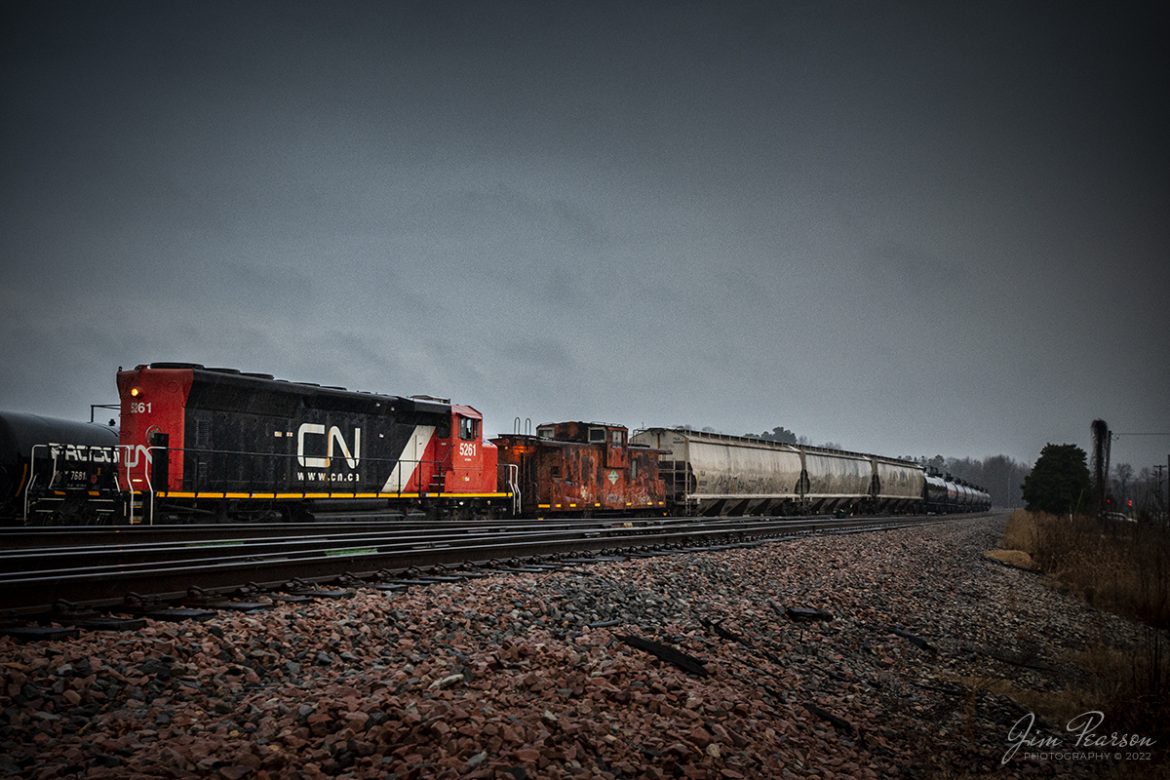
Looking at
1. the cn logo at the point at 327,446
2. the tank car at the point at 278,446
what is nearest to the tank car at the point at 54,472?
the tank car at the point at 278,446

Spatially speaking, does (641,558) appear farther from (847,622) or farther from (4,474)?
(4,474)

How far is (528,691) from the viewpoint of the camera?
454 centimetres

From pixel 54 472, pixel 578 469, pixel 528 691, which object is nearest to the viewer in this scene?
pixel 528 691

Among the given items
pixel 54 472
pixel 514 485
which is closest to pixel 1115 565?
pixel 514 485

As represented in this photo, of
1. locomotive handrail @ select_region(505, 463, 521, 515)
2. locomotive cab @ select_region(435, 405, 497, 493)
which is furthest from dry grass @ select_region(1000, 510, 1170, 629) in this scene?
locomotive cab @ select_region(435, 405, 497, 493)

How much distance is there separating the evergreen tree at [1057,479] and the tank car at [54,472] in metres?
56.1

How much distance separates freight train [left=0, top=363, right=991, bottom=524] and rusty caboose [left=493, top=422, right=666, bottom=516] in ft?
0.15

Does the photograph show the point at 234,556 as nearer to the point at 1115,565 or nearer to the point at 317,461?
the point at 317,461

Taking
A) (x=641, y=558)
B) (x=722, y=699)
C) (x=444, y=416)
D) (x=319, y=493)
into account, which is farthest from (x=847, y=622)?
(x=444, y=416)

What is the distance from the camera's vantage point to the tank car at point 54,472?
1605 cm

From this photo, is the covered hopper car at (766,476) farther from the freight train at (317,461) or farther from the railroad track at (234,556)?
the railroad track at (234,556)

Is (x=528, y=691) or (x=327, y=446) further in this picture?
(x=327, y=446)

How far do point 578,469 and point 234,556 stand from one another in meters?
14.8

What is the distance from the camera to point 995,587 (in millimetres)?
13984
